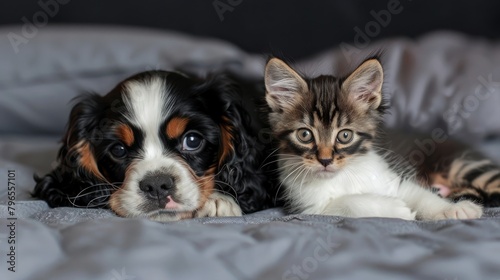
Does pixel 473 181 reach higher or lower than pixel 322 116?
lower

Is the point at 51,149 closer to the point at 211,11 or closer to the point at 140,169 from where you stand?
the point at 140,169

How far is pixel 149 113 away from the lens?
1.83 metres

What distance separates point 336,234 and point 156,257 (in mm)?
400

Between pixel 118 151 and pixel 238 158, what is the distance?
0.40m

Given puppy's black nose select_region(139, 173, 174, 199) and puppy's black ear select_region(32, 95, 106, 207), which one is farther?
puppy's black ear select_region(32, 95, 106, 207)

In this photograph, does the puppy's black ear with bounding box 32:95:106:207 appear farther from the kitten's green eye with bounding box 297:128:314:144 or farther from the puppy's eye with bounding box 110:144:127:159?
the kitten's green eye with bounding box 297:128:314:144

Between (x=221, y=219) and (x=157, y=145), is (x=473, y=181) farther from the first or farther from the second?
(x=157, y=145)

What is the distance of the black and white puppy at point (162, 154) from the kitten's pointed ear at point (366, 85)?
14.8 inches

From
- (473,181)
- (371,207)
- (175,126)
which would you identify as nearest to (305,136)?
(371,207)

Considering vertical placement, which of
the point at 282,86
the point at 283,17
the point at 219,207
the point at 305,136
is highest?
the point at 283,17

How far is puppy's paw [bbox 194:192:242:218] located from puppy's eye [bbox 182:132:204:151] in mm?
169

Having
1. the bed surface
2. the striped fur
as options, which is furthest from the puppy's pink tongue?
the striped fur

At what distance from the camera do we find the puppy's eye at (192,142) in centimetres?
188

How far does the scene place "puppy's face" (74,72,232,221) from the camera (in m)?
1.76
